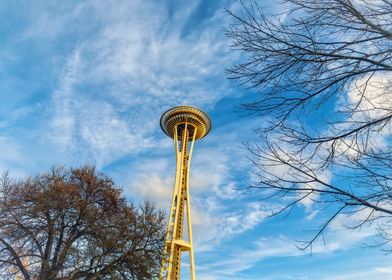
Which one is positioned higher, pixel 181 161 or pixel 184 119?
pixel 184 119

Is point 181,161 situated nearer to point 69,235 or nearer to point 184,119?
point 184,119

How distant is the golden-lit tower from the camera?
33.3m

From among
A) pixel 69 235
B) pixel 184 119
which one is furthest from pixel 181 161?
pixel 69 235

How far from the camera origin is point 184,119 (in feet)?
135

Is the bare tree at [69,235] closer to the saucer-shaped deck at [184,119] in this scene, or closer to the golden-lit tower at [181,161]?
the golden-lit tower at [181,161]

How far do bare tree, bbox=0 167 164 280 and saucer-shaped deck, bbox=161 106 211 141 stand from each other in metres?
26.7

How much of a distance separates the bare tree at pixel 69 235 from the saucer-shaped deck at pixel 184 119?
2670 centimetres

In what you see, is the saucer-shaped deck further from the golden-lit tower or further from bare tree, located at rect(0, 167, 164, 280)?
bare tree, located at rect(0, 167, 164, 280)

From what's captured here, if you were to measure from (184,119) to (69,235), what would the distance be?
2878 cm

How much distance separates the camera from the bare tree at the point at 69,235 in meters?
12.0

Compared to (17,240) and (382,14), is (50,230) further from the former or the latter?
(382,14)

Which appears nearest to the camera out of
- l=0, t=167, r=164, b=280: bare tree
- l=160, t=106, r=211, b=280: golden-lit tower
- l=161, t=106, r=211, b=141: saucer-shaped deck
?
l=0, t=167, r=164, b=280: bare tree

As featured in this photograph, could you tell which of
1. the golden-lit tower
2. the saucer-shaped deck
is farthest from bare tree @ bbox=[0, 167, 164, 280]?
the saucer-shaped deck

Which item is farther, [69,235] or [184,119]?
[184,119]
